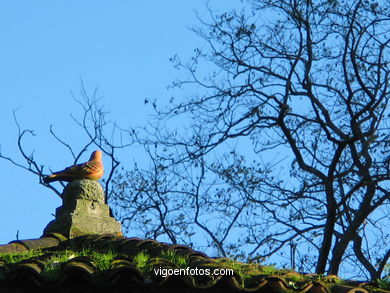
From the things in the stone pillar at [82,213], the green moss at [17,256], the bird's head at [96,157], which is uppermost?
the bird's head at [96,157]

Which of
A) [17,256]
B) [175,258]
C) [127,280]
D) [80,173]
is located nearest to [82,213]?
[80,173]

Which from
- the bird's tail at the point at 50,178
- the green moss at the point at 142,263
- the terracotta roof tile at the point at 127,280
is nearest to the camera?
the terracotta roof tile at the point at 127,280

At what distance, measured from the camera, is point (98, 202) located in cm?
920

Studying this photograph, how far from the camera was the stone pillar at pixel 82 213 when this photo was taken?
29.2 ft

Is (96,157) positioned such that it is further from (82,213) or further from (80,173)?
(82,213)

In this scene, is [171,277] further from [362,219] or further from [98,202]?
[362,219]

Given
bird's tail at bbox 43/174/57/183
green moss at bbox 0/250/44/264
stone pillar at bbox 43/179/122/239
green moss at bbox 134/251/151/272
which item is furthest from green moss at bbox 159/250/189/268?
bird's tail at bbox 43/174/57/183

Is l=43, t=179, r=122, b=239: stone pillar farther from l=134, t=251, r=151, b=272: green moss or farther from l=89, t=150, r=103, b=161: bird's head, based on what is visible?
l=134, t=251, r=151, b=272: green moss

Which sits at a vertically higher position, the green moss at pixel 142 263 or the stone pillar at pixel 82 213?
the stone pillar at pixel 82 213

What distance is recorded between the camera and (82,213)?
29.6 feet

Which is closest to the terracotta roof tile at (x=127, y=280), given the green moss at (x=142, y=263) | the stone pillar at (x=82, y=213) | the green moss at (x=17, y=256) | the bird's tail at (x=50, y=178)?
the green moss at (x=142, y=263)

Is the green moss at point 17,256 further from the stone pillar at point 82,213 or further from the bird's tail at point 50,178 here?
the bird's tail at point 50,178

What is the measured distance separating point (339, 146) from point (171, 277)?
9.19 m

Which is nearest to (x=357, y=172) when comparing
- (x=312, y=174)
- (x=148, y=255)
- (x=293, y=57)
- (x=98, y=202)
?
(x=312, y=174)
